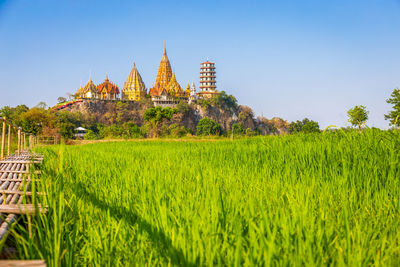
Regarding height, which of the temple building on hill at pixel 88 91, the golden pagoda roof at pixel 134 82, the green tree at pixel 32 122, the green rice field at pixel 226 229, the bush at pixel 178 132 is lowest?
the green rice field at pixel 226 229

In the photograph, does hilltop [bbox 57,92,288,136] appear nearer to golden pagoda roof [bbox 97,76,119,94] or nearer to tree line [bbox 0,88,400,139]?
tree line [bbox 0,88,400,139]

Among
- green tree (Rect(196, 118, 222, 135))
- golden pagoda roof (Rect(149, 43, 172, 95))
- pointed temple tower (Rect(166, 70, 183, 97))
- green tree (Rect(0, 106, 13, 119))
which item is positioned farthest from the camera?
golden pagoda roof (Rect(149, 43, 172, 95))

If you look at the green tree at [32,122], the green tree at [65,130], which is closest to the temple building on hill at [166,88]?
the green tree at [65,130]

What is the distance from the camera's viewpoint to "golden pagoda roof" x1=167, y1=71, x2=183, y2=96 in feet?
260

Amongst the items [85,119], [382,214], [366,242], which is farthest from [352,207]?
[85,119]

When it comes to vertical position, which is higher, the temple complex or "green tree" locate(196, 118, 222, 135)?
the temple complex

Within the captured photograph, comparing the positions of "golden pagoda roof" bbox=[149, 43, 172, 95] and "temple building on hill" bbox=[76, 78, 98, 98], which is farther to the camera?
"golden pagoda roof" bbox=[149, 43, 172, 95]

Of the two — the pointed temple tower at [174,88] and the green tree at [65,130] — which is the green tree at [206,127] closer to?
the pointed temple tower at [174,88]

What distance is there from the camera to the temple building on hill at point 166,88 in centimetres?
7650

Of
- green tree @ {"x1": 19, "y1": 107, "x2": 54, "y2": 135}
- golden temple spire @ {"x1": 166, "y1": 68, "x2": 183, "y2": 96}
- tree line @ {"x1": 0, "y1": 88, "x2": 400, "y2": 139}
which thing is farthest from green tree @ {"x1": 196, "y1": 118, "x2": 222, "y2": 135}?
green tree @ {"x1": 19, "y1": 107, "x2": 54, "y2": 135}

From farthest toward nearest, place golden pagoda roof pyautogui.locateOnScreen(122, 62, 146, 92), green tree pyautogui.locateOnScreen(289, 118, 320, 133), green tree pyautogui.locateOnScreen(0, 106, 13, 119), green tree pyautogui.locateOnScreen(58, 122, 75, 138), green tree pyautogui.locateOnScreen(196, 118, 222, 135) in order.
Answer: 1. golden pagoda roof pyautogui.locateOnScreen(122, 62, 146, 92)
2. green tree pyautogui.locateOnScreen(196, 118, 222, 135)
3. green tree pyautogui.locateOnScreen(0, 106, 13, 119)
4. green tree pyautogui.locateOnScreen(58, 122, 75, 138)
5. green tree pyautogui.locateOnScreen(289, 118, 320, 133)

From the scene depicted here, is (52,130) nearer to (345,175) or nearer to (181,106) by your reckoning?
(345,175)

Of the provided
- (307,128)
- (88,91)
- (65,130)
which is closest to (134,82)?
(88,91)

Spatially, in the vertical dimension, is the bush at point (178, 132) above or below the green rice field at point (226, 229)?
above
